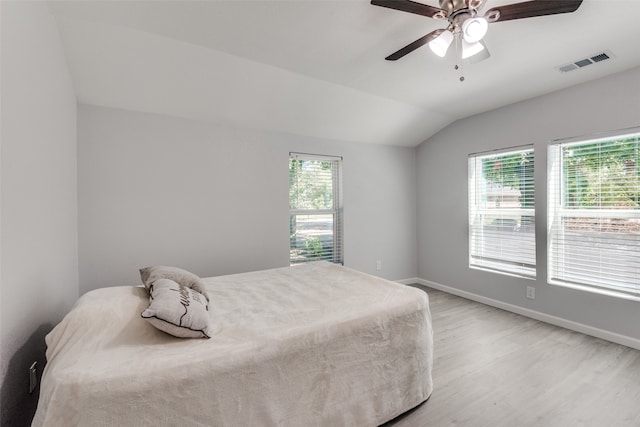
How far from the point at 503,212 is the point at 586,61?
5.64 ft

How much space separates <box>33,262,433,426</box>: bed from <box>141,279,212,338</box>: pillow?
0.16ft

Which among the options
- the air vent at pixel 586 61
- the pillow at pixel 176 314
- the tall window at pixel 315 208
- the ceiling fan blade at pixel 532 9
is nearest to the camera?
the pillow at pixel 176 314

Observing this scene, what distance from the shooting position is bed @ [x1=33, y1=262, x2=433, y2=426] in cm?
104

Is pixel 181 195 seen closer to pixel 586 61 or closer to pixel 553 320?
pixel 586 61

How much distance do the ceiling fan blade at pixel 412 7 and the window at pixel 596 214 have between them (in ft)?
7.73

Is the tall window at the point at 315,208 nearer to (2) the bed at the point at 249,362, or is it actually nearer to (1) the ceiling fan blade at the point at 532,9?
(2) the bed at the point at 249,362

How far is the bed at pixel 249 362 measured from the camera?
40.8 inches

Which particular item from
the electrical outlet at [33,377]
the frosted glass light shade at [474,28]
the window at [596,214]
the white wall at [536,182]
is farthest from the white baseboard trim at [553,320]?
the electrical outlet at [33,377]

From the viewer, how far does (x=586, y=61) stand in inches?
94.4

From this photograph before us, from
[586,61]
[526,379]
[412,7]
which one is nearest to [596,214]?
[586,61]

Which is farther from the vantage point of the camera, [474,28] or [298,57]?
[298,57]

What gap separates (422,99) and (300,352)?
3.07m

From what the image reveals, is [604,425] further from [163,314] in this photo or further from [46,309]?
[46,309]

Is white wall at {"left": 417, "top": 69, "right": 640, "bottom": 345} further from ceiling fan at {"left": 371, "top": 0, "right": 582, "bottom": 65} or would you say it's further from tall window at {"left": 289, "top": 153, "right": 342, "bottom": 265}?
ceiling fan at {"left": 371, "top": 0, "right": 582, "bottom": 65}
